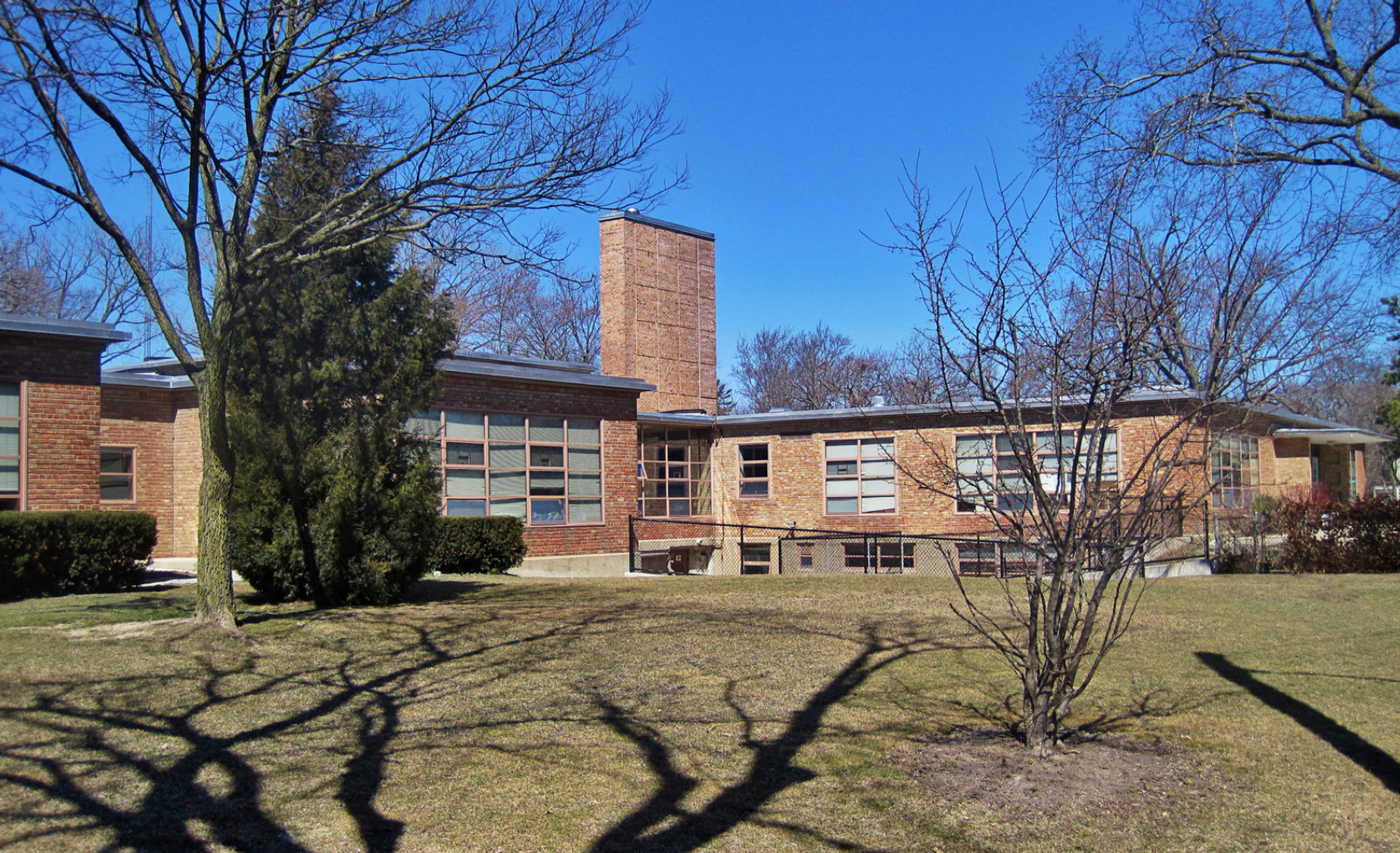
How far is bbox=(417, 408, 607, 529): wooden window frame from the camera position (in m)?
19.6

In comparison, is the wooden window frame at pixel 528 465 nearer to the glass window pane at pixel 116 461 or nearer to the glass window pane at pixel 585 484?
the glass window pane at pixel 585 484

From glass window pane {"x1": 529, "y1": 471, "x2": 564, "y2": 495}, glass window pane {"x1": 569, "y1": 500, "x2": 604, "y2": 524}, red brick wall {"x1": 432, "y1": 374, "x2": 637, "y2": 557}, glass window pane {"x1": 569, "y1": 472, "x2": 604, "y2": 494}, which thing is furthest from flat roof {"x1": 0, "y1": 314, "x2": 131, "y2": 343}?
glass window pane {"x1": 569, "y1": 500, "x2": 604, "y2": 524}

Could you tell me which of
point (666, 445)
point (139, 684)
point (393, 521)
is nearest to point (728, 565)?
point (666, 445)

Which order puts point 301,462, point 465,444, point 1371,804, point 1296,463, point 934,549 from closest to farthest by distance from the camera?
1. point 1371,804
2. point 301,462
3. point 465,444
4. point 934,549
5. point 1296,463

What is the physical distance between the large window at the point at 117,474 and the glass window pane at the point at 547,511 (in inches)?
295

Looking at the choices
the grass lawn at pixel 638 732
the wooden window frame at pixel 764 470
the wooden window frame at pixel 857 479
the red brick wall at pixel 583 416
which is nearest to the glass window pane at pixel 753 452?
the wooden window frame at pixel 764 470

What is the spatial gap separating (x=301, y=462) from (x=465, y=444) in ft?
26.9

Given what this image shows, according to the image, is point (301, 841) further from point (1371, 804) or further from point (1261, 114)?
point (1261, 114)

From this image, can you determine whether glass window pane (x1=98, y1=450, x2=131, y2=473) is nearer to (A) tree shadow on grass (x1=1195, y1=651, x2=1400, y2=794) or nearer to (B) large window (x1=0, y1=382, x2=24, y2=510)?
(B) large window (x1=0, y1=382, x2=24, y2=510)

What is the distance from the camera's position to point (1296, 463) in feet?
97.4

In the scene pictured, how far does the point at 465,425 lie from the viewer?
19.9 metres

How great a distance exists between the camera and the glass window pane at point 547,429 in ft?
69.1

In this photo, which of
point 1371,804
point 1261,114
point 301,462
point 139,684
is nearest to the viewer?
point 1371,804

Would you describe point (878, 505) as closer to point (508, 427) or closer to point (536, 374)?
point (536, 374)
